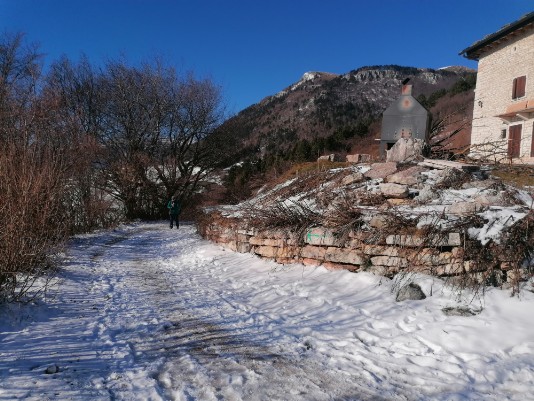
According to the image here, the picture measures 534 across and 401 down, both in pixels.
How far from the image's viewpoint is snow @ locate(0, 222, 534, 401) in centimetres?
301

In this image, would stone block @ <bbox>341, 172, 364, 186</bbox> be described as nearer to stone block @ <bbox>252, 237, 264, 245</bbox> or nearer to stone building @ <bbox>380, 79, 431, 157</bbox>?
stone block @ <bbox>252, 237, 264, 245</bbox>

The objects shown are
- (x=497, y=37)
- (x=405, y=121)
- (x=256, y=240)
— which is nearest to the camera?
(x=256, y=240)

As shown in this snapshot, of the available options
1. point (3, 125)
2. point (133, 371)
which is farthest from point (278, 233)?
point (3, 125)

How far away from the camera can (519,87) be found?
68.1ft

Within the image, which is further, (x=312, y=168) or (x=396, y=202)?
(x=312, y=168)

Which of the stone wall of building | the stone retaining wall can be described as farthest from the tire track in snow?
the stone wall of building

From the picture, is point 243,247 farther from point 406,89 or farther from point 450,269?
point 406,89

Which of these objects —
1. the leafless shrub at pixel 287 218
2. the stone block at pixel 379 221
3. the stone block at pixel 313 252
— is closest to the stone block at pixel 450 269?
the stone block at pixel 379 221

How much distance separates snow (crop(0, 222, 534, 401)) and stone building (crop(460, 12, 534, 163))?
16894 mm

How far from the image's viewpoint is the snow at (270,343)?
3010mm

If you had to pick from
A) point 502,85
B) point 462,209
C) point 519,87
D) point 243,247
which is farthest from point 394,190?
point 502,85

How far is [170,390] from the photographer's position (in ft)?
Result: 9.66

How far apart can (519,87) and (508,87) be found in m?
0.97

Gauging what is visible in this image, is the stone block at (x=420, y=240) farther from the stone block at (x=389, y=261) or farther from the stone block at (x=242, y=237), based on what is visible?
the stone block at (x=242, y=237)
